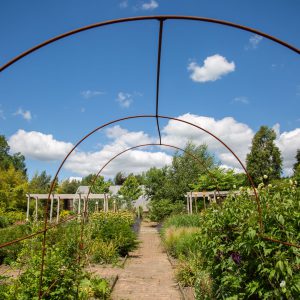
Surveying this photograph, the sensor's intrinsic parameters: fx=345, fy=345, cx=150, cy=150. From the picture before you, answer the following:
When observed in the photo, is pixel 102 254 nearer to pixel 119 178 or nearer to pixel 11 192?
pixel 11 192

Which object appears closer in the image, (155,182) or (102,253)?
(102,253)

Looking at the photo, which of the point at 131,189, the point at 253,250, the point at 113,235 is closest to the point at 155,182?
the point at 131,189

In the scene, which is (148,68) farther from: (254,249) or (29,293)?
(29,293)

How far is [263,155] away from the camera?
37.2 meters

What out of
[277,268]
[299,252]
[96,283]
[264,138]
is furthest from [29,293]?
[264,138]

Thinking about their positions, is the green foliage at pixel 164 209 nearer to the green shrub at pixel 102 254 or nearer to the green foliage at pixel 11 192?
the green foliage at pixel 11 192

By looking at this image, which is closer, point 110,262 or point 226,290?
point 226,290

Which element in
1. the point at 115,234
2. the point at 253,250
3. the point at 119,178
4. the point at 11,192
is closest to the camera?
the point at 253,250

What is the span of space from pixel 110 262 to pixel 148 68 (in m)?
6.20

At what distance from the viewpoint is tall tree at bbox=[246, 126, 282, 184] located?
121 ft

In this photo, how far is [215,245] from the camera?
475cm

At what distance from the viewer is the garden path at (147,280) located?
5.84m

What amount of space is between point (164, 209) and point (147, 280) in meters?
15.6

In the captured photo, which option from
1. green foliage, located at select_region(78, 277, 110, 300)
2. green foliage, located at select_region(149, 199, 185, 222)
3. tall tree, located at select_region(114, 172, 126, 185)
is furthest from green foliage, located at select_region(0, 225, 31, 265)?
tall tree, located at select_region(114, 172, 126, 185)
